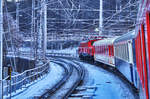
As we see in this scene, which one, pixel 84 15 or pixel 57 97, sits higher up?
pixel 84 15

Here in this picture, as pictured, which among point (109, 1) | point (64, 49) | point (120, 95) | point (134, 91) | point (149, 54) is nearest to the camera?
point (149, 54)

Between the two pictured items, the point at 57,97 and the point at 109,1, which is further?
the point at 109,1

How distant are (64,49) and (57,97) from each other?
41259mm

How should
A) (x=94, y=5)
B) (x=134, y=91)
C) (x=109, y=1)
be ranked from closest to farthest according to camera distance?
(x=134, y=91)
(x=109, y=1)
(x=94, y=5)

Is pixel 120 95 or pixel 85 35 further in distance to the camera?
pixel 85 35

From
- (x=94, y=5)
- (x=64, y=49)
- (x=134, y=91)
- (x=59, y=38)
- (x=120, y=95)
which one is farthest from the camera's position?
(x=64, y=49)

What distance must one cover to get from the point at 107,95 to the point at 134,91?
1.17m

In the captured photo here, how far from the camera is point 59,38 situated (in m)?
40.3

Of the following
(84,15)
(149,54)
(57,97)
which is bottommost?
(57,97)

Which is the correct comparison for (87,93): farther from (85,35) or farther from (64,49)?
(64,49)

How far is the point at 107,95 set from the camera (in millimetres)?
9992

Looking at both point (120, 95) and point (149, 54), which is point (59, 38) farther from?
point (149, 54)

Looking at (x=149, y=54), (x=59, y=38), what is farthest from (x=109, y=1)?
(x=149, y=54)

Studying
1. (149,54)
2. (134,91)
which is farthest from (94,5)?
(149,54)
